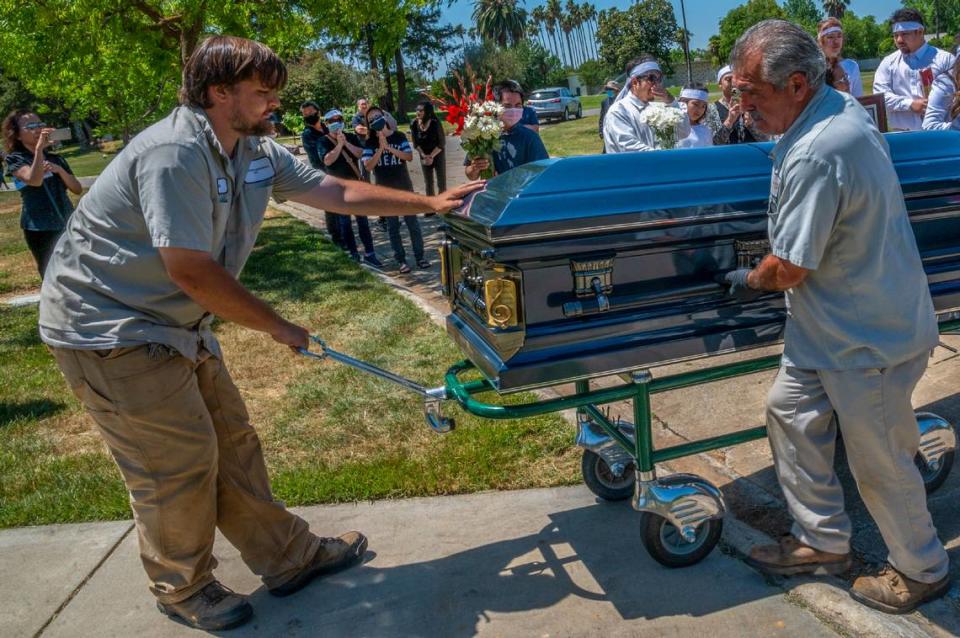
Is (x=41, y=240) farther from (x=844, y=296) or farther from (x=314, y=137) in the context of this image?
(x=844, y=296)

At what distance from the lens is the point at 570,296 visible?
292cm

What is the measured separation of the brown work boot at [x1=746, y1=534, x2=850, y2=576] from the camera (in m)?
3.04

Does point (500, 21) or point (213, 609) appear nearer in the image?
point (213, 609)

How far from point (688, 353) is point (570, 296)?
1.62ft

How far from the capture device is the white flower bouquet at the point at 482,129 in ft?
16.2

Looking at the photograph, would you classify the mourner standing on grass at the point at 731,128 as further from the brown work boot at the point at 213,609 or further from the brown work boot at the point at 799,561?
the brown work boot at the point at 213,609

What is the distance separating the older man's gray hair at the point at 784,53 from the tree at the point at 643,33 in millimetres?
58074

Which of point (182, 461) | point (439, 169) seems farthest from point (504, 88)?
point (439, 169)

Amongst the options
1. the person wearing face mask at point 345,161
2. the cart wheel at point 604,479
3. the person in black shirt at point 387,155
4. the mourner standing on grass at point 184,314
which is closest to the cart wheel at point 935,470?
the cart wheel at point 604,479

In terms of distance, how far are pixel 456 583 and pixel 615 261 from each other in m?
1.36

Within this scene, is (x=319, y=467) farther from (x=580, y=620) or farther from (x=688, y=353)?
(x=688, y=353)

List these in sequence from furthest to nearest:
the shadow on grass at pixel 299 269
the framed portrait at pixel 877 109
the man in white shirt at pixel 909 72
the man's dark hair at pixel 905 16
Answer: the shadow on grass at pixel 299 269 < the man's dark hair at pixel 905 16 < the man in white shirt at pixel 909 72 < the framed portrait at pixel 877 109

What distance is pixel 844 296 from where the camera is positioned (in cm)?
269

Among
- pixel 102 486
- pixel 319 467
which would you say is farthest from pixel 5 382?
pixel 319 467
